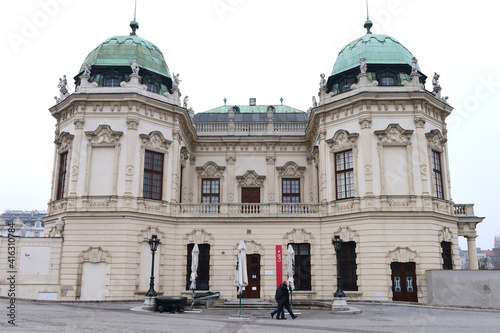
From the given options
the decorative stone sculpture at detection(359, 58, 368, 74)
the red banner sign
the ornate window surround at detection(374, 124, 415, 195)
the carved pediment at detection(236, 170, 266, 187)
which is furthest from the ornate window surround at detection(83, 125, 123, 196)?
the ornate window surround at detection(374, 124, 415, 195)

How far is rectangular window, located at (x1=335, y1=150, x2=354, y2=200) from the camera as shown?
27.5 metres

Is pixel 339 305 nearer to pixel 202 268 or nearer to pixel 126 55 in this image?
pixel 202 268

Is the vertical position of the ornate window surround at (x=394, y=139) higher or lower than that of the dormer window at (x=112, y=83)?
lower

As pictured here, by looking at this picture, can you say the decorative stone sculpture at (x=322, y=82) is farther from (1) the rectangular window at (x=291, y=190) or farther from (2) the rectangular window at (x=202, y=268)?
(2) the rectangular window at (x=202, y=268)

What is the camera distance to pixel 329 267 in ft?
89.7

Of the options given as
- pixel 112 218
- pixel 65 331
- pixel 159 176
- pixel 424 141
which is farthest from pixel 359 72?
pixel 65 331

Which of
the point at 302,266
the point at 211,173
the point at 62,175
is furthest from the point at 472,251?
the point at 62,175

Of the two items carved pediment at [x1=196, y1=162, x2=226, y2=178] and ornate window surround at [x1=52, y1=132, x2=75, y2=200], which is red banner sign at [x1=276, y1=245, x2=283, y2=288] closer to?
carved pediment at [x1=196, y1=162, x2=226, y2=178]

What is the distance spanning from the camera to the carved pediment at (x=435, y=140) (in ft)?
89.3

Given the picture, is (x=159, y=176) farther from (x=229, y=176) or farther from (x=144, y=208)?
(x=229, y=176)

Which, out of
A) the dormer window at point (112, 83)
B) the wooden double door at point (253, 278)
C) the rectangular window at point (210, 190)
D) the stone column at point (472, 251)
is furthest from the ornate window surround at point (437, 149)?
the dormer window at point (112, 83)

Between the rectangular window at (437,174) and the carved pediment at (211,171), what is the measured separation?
14.9 metres

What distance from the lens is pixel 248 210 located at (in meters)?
29.3

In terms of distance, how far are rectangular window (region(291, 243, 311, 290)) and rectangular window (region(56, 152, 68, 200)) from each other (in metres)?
15.4
